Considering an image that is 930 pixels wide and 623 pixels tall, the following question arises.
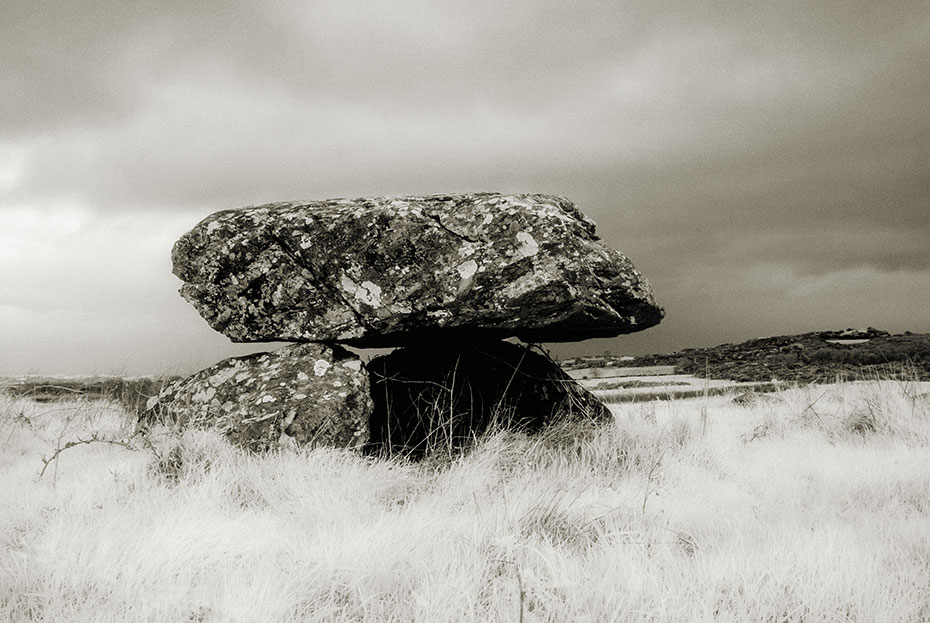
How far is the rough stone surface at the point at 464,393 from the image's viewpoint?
546cm

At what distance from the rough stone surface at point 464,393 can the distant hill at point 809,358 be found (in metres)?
6.44

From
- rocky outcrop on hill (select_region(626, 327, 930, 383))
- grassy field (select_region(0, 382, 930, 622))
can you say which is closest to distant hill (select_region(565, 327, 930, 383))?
rocky outcrop on hill (select_region(626, 327, 930, 383))

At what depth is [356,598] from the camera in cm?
259

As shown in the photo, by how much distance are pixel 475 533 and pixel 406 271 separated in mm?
2254

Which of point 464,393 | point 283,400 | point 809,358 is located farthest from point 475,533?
point 809,358

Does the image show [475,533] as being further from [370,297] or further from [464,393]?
[464,393]

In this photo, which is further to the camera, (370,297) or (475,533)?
(370,297)

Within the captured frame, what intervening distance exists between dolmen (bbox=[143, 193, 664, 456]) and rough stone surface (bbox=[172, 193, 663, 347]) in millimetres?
10

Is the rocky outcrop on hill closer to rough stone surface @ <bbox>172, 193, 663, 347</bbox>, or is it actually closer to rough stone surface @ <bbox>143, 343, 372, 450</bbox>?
rough stone surface @ <bbox>172, 193, 663, 347</bbox>

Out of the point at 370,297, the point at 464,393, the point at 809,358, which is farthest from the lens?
the point at 809,358

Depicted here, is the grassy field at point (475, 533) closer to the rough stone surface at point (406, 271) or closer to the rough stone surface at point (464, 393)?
the rough stone surface at point (464, 393)

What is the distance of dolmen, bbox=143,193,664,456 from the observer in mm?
4742

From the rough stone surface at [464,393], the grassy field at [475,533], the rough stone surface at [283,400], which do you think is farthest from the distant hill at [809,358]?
the rough stone surface at [283,400]

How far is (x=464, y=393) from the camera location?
5.81 metres
